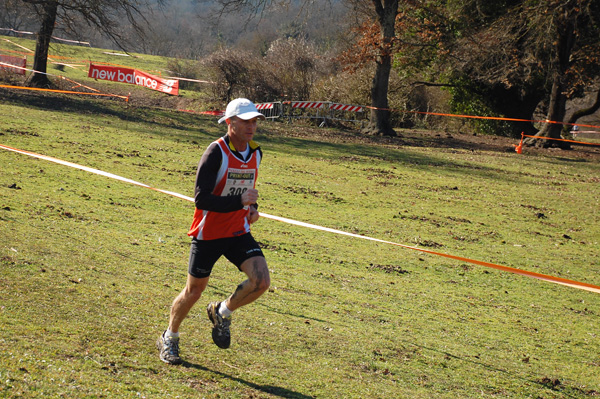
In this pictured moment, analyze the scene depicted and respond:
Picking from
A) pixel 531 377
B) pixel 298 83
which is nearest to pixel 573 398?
pixel 531 377

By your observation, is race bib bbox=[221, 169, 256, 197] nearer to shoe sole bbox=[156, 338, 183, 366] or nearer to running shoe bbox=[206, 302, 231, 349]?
running shoe bbox=[206, 302, 231, 349]

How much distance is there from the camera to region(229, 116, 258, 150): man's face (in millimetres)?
5102

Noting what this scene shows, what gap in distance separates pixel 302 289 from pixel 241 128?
324 centimetres

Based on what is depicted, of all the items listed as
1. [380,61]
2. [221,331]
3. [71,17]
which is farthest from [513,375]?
[71,17]

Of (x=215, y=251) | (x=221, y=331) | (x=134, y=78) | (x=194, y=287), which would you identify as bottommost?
(x=221, y=331)

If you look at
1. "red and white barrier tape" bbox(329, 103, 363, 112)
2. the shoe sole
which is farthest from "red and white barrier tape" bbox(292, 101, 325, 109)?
the shoe sole

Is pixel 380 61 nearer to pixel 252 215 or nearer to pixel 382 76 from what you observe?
pixel 382 76

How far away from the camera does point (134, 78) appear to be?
157ft

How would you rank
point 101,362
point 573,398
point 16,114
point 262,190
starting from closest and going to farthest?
point 101,362 → point 573,398 → point 262,190 → point 16,114

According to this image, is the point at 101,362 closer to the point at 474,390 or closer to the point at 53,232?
the point at 474,390

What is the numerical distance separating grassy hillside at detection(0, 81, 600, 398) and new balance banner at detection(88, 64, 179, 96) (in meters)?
28.3

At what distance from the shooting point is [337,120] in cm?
3434

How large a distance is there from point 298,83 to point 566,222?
83.8 feet

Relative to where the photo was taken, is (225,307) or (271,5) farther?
(271,5)
